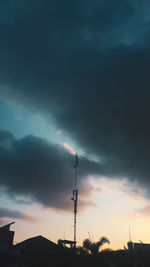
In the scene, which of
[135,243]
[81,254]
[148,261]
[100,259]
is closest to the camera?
[148,261]

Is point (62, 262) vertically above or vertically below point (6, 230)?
below

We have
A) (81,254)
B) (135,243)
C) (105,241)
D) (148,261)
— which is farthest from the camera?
(135,243)

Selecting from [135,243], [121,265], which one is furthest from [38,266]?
[135,243]

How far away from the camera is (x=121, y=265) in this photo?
94.1 feet

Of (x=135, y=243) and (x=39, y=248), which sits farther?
(x=135, y=243)

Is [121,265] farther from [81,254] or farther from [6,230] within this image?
[6,230]

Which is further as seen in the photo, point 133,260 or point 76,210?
point 76,210

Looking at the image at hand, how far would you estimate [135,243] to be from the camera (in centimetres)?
4481

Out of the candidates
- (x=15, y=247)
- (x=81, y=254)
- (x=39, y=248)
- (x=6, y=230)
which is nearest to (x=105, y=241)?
(x=81, y=254)

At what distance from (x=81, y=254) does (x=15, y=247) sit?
34.6ft

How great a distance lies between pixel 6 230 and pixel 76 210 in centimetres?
1854

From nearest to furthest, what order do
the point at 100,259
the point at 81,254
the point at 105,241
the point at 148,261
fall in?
the point at 148,261 → the point at 100,259 → the point at 81,254 → the point at 105,241

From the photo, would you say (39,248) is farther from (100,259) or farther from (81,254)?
(100,259)

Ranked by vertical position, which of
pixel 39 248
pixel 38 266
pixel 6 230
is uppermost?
pixel 6 230
